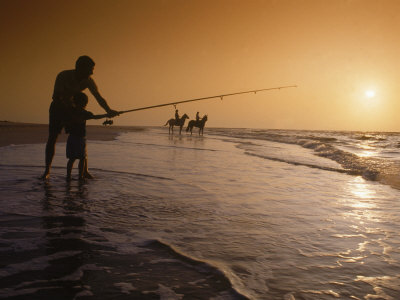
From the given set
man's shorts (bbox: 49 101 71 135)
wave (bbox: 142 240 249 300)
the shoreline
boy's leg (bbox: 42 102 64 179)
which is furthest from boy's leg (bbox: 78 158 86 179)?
the shoreline

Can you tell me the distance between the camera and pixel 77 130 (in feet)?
20.4

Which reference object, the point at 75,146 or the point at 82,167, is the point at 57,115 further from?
the point at 82,167

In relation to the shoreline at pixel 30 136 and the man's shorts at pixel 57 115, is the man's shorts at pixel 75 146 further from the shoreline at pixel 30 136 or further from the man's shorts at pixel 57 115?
the shoreline at pixel 30 136

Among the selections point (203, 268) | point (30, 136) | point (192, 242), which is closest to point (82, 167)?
point (192, 242)

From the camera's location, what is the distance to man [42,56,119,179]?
5.91 meters

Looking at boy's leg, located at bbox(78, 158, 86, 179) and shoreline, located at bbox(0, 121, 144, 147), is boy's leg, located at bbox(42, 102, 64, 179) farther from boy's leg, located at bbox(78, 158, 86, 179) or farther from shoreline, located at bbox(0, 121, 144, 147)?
shoreline, located at bbox(0, 121, 144, 147)

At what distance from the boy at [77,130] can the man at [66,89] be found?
0.40 feet

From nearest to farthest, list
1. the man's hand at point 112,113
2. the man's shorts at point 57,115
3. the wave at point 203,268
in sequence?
the wave at point 203,268, the man's shorts at point 57,115, the man's hand at point 112,113

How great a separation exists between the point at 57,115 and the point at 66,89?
51cm

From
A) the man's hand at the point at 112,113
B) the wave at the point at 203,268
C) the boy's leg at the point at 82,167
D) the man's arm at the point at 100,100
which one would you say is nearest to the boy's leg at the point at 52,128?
the boy's leg at the point at 82,167

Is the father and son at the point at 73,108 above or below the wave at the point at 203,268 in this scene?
above

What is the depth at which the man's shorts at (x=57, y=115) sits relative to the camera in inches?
239

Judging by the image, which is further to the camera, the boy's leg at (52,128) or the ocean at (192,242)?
the boy's leg at (52,128)

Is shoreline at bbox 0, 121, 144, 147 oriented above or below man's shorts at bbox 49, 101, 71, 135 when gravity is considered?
below
